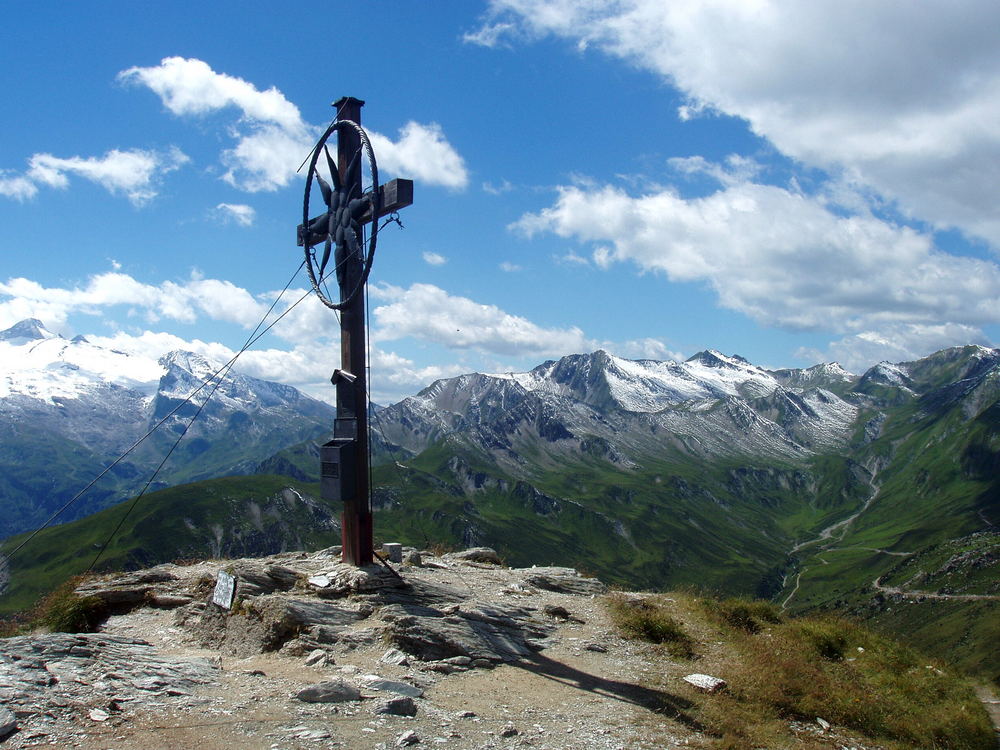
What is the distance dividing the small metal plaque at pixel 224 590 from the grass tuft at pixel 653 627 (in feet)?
32.5

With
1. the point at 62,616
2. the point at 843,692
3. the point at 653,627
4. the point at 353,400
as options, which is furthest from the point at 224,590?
the point at 843,692

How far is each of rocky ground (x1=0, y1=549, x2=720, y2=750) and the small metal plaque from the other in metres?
0.14

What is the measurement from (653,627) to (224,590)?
10906mm

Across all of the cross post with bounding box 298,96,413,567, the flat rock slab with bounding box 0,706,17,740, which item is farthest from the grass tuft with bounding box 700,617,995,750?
the flat rock slab with bounding box 0,706,17,740

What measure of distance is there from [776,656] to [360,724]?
10.6 metres

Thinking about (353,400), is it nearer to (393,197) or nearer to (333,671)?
(393,197)

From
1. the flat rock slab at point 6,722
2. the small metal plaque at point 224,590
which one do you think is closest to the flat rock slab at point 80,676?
the flat rock slab at point 6,722

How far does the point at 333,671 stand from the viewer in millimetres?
13766

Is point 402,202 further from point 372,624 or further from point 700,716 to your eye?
point 700,716

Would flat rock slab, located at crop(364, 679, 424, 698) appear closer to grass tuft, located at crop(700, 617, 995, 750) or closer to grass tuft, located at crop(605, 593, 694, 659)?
grass tuft, located at crop(700, 617, 995, 750)

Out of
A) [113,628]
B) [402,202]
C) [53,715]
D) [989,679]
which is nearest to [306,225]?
[402,202]

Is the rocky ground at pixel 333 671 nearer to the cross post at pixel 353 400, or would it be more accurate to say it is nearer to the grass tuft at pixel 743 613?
the cross post at pixel 353 400

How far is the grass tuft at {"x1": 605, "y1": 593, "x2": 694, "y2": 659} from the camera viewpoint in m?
17.9

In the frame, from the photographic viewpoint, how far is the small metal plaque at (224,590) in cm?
1716
